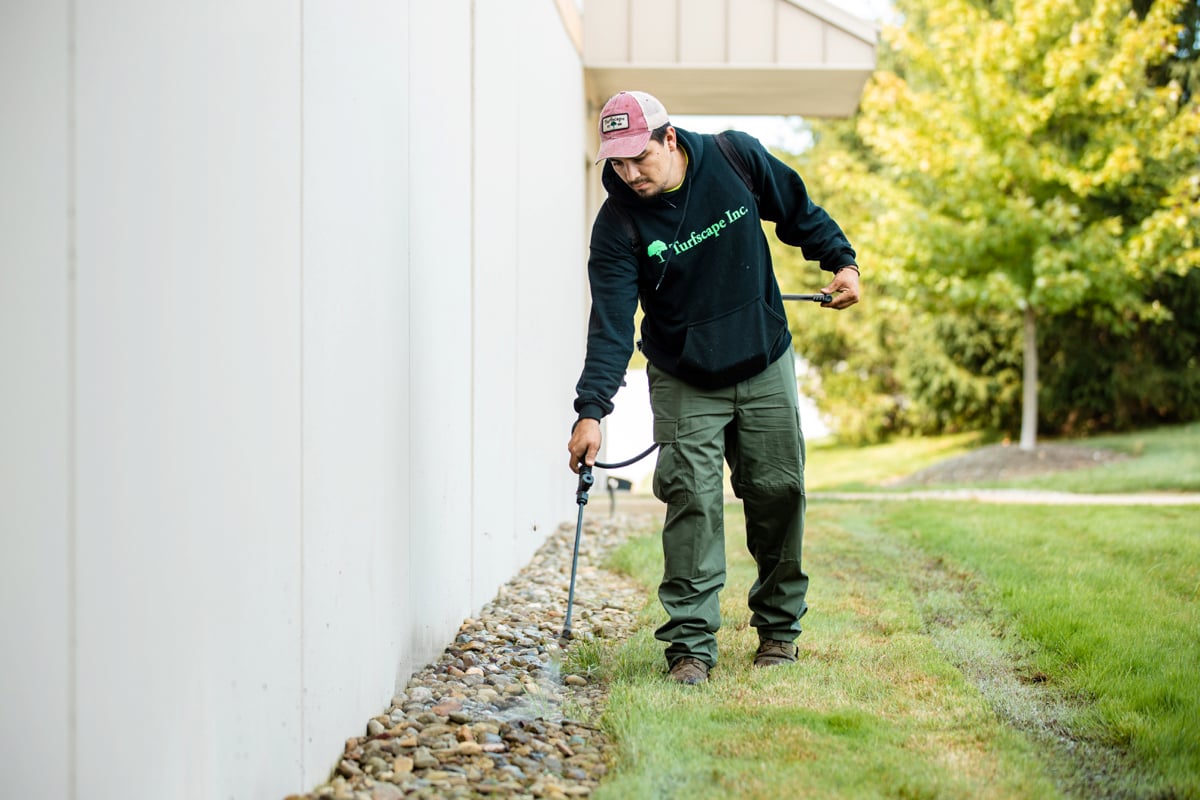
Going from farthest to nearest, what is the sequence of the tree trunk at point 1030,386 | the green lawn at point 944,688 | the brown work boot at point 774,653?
1. the tree trunk at point 1030,386
2. the brown work boot at point 774,653
3. the green lawn at point 944,688

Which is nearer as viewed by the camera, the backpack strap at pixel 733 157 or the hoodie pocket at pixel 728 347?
the hoodie pocket at pixel 728 347

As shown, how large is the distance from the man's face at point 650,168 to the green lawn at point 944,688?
1375mm

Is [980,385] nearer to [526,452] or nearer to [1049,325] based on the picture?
[1049,325]

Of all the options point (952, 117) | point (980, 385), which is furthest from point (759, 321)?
point (980, 385)

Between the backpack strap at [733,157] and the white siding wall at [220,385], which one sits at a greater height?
the backpack strap at [733,157]

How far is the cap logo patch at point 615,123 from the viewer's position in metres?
3.20

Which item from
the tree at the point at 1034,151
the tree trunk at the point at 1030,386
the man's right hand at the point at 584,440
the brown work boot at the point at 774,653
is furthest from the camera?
the tree trunk at the point at 1030,386

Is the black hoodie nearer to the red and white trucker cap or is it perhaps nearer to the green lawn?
the red and white trucker cap

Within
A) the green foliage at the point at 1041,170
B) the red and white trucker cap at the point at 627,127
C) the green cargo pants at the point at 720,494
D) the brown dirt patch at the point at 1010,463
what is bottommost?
the brown dirt patch at the point at 1010,463

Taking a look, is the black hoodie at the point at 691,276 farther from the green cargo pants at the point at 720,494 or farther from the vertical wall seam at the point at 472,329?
the vertical wall seam at the point at 472,329

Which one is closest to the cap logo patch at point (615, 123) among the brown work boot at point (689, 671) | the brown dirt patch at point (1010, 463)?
the brown work boot at point (689, 671)

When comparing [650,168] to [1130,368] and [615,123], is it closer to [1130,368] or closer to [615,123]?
[615,123]

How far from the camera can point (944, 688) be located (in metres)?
3.10

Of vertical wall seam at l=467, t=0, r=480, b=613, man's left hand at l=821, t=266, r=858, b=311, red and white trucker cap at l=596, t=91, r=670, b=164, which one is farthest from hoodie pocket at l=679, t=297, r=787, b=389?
vertical wall seam at l=467, t=0, r=480, b=613
